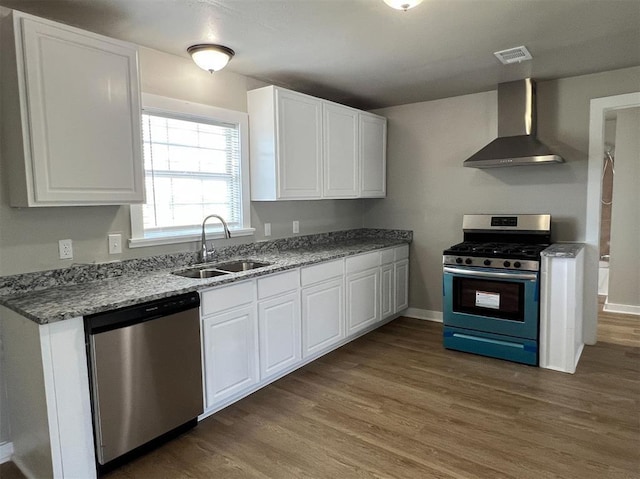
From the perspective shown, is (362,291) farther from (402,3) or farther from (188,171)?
(402,3)

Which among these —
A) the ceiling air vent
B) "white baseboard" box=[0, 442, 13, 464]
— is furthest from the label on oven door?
"white baseboard" box=[0, 442, 13, 464]

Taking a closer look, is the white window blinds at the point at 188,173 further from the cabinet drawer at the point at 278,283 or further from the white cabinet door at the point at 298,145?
the cabinet drawer at the point at 278,283

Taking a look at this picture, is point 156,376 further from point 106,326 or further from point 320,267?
point 320,267

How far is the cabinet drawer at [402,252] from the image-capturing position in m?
4.47

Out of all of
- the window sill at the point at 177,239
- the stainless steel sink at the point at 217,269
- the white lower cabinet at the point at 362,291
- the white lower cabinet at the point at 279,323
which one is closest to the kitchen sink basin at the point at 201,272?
the stainless steel sink at the point at 217,269

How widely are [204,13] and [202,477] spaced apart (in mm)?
2450

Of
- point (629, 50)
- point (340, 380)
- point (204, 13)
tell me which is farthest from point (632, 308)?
point (204, 13)

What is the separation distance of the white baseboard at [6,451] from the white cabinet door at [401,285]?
342 centimetres

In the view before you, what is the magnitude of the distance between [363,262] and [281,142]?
135 cm

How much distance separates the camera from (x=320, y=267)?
3.39 m

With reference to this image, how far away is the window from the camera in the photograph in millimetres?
2852

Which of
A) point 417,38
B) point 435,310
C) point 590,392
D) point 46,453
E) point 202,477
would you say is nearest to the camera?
point 46,453

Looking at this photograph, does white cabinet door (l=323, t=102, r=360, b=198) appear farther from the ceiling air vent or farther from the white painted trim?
the white painted trim

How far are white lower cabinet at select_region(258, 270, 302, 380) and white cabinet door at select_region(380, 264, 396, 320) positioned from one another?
131 centimetres
